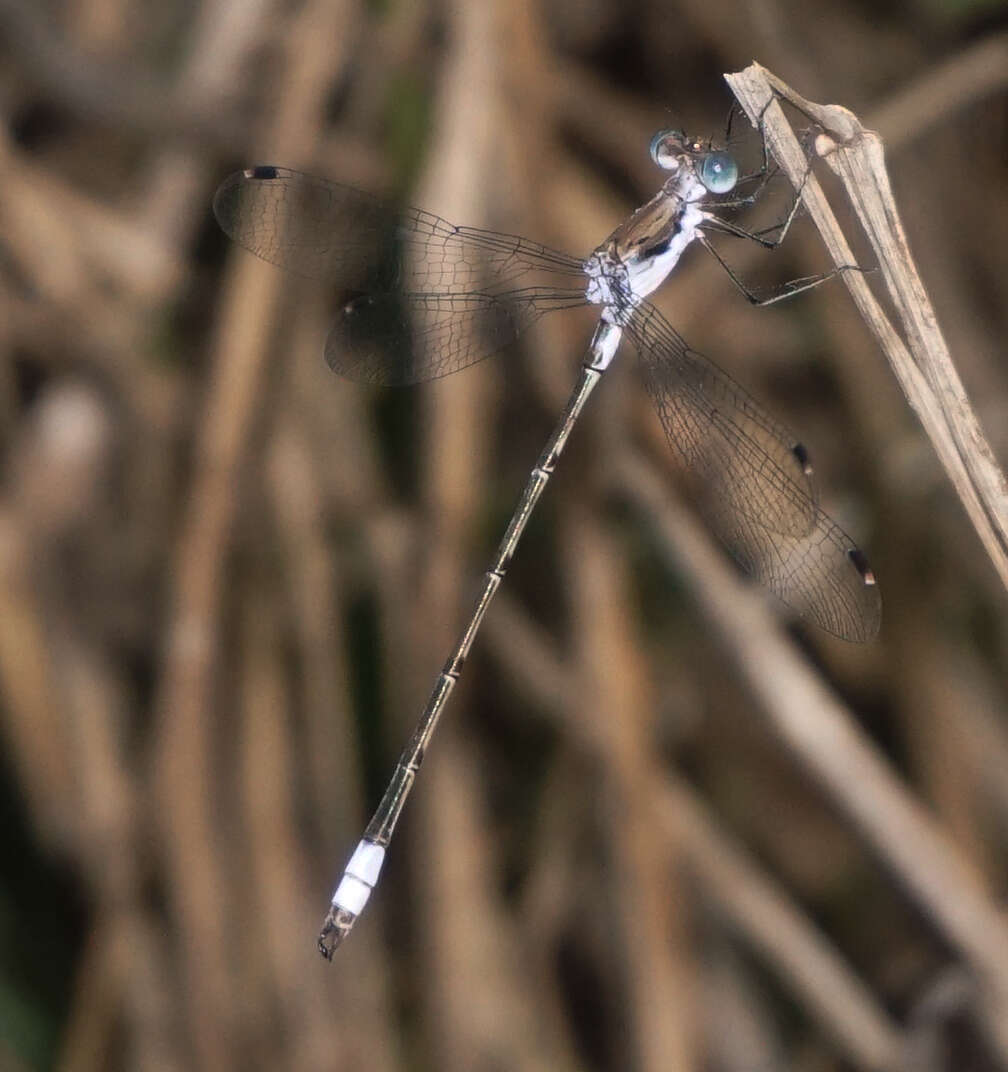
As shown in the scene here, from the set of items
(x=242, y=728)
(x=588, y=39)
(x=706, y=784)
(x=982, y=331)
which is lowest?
(x=242, y=728)

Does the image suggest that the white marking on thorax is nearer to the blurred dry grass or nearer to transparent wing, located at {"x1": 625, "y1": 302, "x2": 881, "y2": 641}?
transparent wing, located at {"x1": 625, "y1": 302, "x2": 881, "y2": 641}

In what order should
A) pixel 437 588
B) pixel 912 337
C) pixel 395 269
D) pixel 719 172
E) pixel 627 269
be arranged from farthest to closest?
pixel 437 588, pixel 395 269, pixel 627 269, pixel 719 172, pixel 912 337

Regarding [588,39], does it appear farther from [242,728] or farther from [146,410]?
[242,728]

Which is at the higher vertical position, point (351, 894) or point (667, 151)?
point (667, 151)

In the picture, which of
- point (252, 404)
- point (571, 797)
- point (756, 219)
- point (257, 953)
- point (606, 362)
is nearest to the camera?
point (606, 362)

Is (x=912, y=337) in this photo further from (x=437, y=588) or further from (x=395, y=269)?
(x=437, y=588)

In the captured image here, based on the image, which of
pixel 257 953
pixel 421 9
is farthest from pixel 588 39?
pixel 257 953

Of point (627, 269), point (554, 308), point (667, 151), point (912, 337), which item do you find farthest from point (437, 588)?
point (912, 337)
